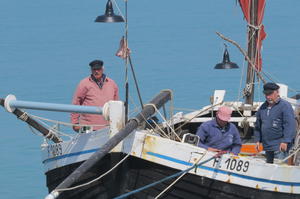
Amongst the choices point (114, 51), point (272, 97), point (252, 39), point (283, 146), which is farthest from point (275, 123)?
point (114, 51)

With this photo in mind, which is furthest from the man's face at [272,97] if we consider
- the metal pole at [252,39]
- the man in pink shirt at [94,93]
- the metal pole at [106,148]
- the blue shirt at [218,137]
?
the metal pole at [252,39]

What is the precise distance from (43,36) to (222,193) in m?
21.0

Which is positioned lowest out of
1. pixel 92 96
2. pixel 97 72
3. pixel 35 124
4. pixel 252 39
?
pixel 35 124

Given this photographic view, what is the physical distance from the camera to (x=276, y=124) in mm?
11266

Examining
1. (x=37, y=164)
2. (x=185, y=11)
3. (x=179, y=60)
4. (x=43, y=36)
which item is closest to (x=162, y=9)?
(x=185, y=11)

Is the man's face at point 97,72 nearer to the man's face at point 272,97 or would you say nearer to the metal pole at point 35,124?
the metal pole at point 35,124

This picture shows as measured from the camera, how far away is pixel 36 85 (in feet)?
79.9

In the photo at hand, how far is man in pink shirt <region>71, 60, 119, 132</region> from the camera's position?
12539 mm

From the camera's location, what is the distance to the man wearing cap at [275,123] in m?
11.1

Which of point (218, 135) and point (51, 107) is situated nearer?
point (218, 135)

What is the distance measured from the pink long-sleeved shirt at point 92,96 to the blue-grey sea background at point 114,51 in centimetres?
421

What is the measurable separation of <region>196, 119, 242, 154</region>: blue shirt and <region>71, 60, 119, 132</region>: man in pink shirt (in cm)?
189

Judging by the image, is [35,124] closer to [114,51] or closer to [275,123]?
[275,123]

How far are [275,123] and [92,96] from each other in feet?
8.62
